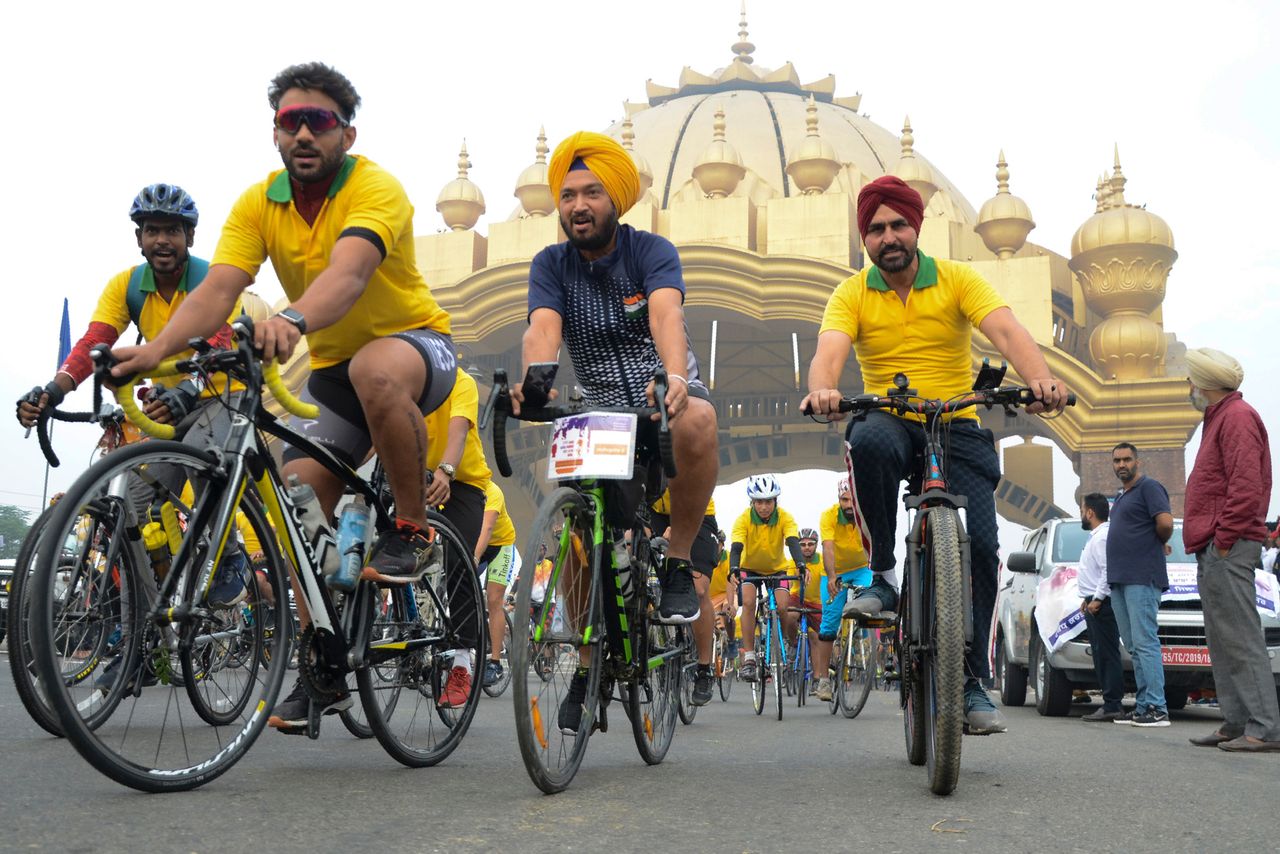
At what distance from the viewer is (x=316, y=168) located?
382 centimetres

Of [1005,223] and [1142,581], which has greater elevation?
[1005,223]

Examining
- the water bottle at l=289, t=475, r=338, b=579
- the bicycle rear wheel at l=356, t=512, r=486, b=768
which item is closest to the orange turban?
the bicycle rear wheel at l=356, t=512, r=486, b=768

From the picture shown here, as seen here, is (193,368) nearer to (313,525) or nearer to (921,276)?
(313,525)

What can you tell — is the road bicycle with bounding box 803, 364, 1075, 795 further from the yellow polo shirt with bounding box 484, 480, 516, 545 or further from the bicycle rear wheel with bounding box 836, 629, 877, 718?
the yellow polo shirt with bounding box 484, 480, 516, 545

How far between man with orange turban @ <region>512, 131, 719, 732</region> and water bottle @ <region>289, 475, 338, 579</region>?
0.92m

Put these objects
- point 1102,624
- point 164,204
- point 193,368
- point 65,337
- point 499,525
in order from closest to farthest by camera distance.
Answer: point 193,368, point 164,204, point 1102,624, point 499,525, point 65,337

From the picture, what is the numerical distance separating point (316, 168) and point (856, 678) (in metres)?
6.15

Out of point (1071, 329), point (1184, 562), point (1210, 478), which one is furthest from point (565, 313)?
point (1071, 329)

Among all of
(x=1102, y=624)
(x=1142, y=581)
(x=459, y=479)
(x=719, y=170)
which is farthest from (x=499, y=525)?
(x=719, y=170)

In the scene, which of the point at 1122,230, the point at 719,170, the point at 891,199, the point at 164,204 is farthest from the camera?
the point at 719,170

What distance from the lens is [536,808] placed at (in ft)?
10.4

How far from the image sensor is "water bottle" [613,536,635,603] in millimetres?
4004

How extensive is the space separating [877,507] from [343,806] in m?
2.03

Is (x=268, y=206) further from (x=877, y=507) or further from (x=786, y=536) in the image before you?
(x=786, y=536)
